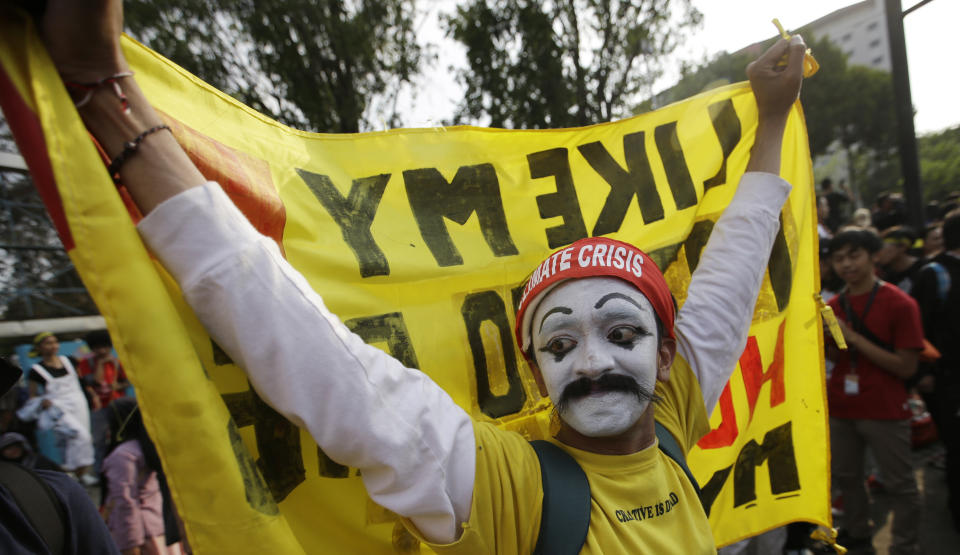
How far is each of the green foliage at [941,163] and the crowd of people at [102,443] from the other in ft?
101

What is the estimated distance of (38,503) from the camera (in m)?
1.38

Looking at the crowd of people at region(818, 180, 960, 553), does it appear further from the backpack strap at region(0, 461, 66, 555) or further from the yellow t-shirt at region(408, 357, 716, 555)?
the backpack strap at region(0, 461, 66, 555)

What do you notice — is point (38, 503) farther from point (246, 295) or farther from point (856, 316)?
point (856, 316)

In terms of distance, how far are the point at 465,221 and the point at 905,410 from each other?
3170 mm

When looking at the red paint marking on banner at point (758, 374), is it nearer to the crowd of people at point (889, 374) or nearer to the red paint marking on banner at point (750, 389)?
the red paint marking on banner at point (750, 389)

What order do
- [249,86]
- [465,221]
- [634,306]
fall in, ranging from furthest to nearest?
[249,86] → [465,221] → [634,306]

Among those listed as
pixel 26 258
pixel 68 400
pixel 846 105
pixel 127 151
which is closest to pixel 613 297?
pixel 127 151

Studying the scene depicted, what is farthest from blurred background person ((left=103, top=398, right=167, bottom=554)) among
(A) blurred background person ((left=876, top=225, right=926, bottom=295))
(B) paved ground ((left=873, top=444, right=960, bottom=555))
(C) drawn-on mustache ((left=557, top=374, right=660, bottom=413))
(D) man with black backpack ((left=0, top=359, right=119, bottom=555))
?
(A) blurred background person ((left=876, top=225, right=926, bottom=295))

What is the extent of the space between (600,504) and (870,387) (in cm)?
312

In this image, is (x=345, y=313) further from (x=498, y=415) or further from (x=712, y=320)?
(x=712, y=320)

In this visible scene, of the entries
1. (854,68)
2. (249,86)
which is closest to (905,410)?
(249,86)

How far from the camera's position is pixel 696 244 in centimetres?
239

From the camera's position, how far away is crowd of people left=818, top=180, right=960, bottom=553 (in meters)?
3.60

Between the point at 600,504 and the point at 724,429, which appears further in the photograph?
the point at 724,429
